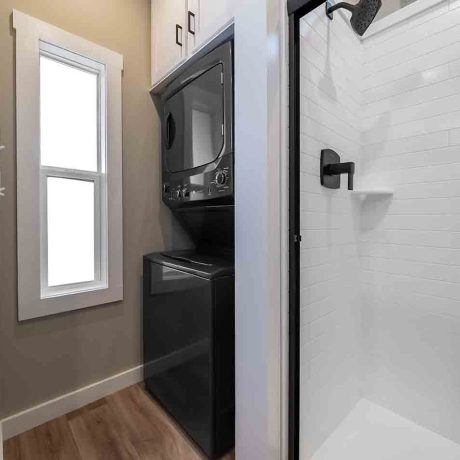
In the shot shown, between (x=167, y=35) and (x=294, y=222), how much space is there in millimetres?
1427

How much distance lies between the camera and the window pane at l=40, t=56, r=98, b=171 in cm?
154

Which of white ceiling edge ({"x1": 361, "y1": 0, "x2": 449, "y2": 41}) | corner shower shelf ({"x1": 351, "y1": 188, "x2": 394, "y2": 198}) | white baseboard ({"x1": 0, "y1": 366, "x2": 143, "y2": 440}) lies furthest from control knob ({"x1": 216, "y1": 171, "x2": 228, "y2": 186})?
white baseboard ({"x1": 0, "y1": 366, "x2": 143, "y2": 440})

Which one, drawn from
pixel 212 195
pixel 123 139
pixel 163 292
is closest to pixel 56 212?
pixel 123 139

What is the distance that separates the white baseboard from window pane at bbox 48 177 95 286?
0.65 m

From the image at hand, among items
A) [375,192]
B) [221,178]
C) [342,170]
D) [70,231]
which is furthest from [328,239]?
[70,231]

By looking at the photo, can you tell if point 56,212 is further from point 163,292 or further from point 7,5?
point 7,5

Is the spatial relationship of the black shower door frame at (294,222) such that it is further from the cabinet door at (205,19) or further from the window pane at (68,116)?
the window pane at (68,116)

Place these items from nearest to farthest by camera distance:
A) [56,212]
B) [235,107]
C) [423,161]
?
[235,107]
[423,161]
[56,212]

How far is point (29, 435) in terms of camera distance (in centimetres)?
139

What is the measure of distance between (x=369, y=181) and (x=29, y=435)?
2342 mm

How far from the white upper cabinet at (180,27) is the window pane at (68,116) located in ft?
1.43

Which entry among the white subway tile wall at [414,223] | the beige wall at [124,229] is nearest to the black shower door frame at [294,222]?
the white subway tile wall at [414,223]

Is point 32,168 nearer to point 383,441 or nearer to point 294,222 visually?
Answer: point 294,222

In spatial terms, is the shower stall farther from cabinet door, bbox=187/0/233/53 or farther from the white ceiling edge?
cabinet door, bbox=187/0/233/53
